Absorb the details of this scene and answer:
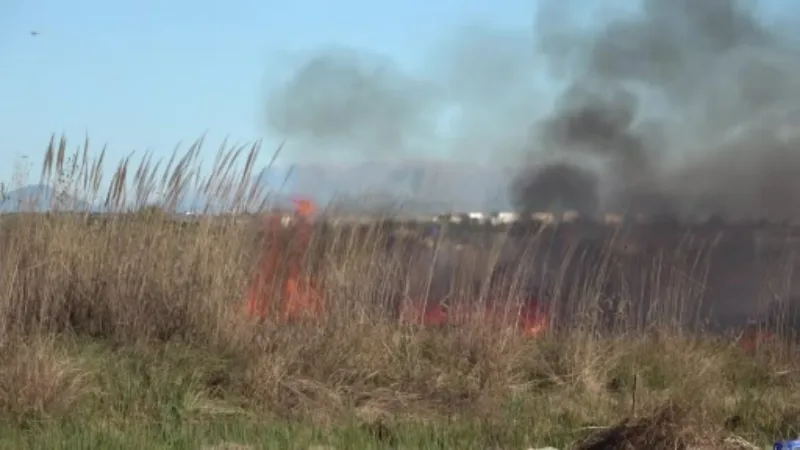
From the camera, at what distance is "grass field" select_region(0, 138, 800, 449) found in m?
7.57

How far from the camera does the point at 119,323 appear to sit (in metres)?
9.98

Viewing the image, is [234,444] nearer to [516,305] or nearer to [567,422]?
[567,422]

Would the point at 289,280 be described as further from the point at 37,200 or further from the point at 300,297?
the point at 37,200

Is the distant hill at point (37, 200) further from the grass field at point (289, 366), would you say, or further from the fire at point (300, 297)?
the fire at point (300, 297)

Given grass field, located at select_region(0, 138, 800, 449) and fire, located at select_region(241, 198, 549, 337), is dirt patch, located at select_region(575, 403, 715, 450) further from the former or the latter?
fire, located at select_region(241, 198, 549, 337)

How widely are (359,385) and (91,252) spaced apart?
9.75ft

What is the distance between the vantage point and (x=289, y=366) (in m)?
8.89

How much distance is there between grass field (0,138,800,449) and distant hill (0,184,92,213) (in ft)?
0.42

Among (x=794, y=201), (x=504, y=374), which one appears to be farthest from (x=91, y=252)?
(x=794, y=201)

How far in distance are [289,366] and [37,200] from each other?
3325mm

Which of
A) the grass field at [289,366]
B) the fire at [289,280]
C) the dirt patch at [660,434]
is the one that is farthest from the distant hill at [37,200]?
the dirt patch at [660,434]

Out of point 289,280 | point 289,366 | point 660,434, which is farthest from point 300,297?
point 660,434

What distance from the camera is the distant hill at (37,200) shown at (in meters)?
10.5

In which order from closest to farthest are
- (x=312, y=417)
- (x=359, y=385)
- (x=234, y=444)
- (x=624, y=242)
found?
1. (x=234, y=444)
2. (x=312, y=417)
3. (x=359, y=385)
4. (x=624, y=242)
